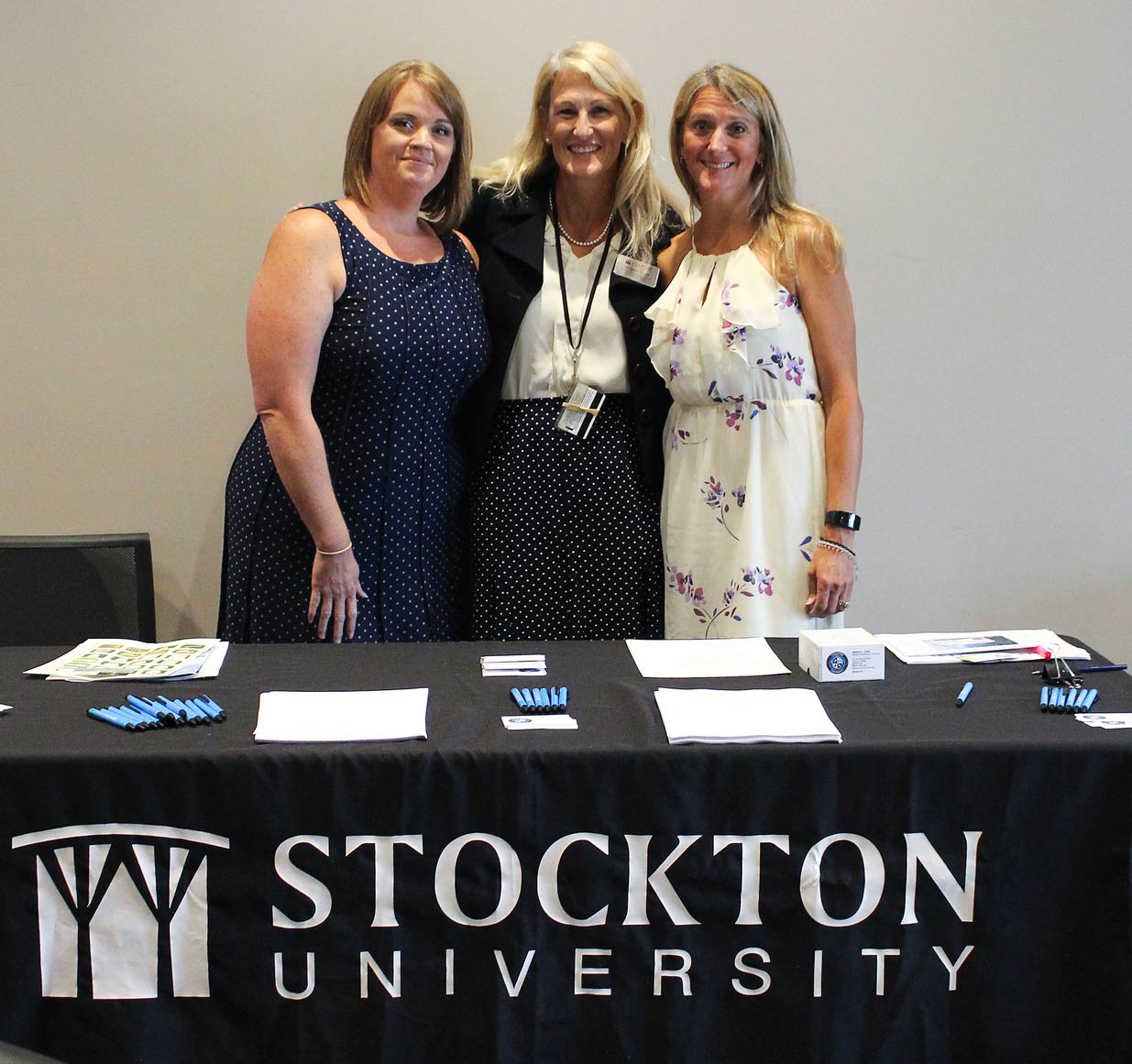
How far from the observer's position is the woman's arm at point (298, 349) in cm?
214

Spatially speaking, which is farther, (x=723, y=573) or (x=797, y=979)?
(x=723, y=573)

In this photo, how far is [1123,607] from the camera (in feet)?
10.0

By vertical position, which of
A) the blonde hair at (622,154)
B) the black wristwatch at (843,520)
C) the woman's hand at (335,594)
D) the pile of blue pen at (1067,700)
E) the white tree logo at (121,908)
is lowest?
the white tree logo at (121,908)

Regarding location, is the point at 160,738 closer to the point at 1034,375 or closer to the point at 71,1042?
the point at 71,1042

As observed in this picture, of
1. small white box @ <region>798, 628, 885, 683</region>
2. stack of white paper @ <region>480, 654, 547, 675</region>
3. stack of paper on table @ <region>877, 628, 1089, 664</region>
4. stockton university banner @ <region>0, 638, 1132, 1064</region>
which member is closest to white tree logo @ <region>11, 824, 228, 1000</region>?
stockton university banner @ <region>0, 638, 1132, 1064</region>

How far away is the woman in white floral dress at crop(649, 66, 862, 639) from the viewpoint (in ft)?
7.23

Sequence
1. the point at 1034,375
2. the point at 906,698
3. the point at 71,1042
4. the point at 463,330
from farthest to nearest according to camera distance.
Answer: the point at 1034,375 < the point at 463,330 < the point at 906,698 < the point at 71,1042

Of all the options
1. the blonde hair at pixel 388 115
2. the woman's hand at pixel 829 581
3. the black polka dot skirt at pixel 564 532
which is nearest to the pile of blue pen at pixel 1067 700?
the woman's hand at pixel 829 581

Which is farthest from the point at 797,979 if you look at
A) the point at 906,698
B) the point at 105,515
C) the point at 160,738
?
the point at 105,515

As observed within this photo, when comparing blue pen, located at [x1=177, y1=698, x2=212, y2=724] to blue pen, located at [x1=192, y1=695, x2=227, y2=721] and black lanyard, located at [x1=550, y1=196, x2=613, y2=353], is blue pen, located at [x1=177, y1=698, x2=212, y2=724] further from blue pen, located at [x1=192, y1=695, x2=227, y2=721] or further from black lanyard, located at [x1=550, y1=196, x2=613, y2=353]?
black lanyard, located at [x1=550, y1=196, x2=613, y2=353]

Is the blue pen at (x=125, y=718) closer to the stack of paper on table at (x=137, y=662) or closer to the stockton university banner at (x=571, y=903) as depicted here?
the stockton university banner at (x=571, y=903)

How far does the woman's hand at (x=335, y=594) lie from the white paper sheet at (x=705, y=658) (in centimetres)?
61

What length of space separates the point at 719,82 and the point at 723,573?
3.01 ft

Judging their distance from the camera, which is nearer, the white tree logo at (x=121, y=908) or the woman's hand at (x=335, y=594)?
the white tree logo at (x=121, y=908)
